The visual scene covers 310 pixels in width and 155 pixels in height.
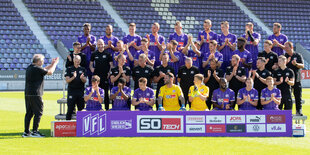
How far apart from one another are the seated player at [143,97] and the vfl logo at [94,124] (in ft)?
3.90

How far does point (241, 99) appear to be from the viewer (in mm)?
11633

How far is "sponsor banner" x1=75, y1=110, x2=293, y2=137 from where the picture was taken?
10531 mm

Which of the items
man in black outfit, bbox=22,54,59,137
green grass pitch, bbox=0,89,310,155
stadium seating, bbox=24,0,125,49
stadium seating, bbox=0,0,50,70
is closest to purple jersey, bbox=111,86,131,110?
green grass pitch, bbox=0,89,310,155

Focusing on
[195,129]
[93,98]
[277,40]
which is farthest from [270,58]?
[93,98]

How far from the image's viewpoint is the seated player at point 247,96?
11523 millimetres

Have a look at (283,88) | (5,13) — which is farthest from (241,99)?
(5,13)

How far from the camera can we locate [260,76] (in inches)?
484

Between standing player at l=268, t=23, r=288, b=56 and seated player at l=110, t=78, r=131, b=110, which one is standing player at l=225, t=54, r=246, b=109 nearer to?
standing player at l=268, t=23, r=288, b=56

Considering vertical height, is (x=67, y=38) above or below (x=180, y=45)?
above

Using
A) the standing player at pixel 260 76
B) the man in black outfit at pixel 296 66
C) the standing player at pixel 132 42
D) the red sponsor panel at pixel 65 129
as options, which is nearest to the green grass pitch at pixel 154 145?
the red sponsor panel at pixel 65 129

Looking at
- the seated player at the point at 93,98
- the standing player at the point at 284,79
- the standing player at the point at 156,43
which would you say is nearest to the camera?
the seated player at the point at 93,98

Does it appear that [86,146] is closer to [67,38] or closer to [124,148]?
[124,148]

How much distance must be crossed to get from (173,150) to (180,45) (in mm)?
6009

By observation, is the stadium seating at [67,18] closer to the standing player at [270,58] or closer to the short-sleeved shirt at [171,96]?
the standing player at [270,58]
